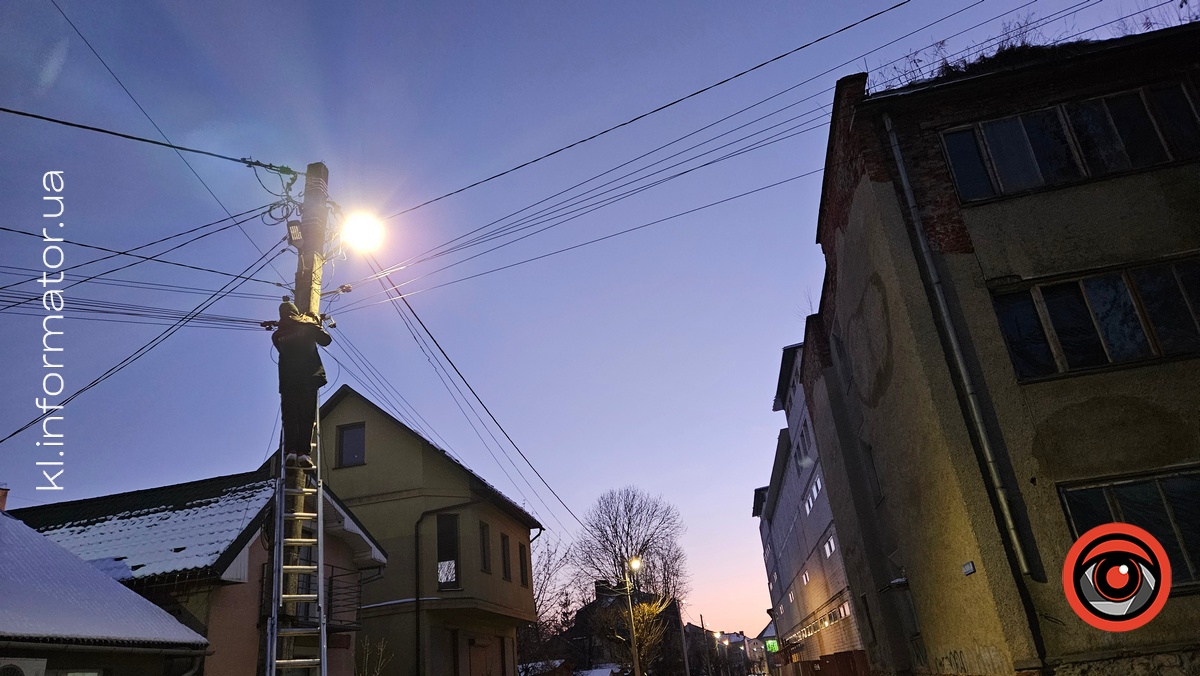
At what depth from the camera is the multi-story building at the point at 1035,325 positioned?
8.56 meters

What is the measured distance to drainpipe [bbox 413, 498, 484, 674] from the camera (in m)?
18.7

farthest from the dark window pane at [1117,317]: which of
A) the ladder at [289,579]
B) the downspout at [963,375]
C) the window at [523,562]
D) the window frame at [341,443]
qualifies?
the window at [523,562]

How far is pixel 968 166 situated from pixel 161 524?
16.6 m

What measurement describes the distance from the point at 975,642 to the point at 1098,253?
5.84m

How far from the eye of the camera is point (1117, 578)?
770 centimetres

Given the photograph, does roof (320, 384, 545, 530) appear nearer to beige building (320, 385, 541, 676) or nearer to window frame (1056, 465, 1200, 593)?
beige building (320, 385, 541, 676)

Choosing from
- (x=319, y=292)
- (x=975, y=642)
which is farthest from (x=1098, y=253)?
(x=319, y=292)

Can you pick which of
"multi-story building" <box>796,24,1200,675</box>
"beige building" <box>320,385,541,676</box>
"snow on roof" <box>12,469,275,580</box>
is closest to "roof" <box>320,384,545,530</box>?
"beige building" <box>320,385,541,676</box>

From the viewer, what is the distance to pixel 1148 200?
9.79 metres

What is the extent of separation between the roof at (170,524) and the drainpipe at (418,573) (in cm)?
336

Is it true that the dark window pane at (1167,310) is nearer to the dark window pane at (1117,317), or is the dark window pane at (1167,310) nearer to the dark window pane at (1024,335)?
the dark window pane at (1117,317)

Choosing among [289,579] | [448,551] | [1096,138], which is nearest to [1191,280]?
[1096,138]

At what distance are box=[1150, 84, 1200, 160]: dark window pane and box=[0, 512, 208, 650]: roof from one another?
56.9 feet

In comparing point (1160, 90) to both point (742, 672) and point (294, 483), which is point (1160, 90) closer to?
point (294, 483)
